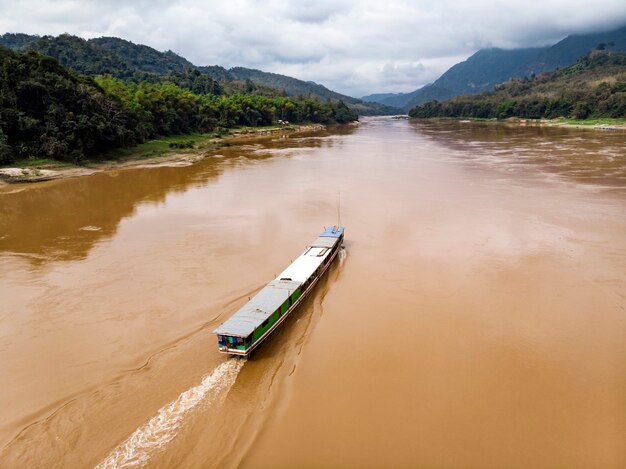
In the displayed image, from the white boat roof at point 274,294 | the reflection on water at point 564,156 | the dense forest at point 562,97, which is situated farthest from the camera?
the dense forest at point 562,97

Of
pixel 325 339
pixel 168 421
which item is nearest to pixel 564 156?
pixel 325 339

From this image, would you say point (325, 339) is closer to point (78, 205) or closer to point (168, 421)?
point (168, 421)

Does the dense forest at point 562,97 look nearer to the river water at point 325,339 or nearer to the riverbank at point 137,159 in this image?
the riverbank at point 137,159

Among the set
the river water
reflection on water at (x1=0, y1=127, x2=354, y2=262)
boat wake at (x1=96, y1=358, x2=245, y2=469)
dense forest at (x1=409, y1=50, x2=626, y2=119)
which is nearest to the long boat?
the river water

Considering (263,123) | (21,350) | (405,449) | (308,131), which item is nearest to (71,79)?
(21,350)

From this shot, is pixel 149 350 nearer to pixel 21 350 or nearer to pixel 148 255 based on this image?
pixel 21 350

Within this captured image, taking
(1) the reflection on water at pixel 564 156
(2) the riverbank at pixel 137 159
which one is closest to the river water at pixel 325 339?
(2) the riverbank at pixel 137 159
